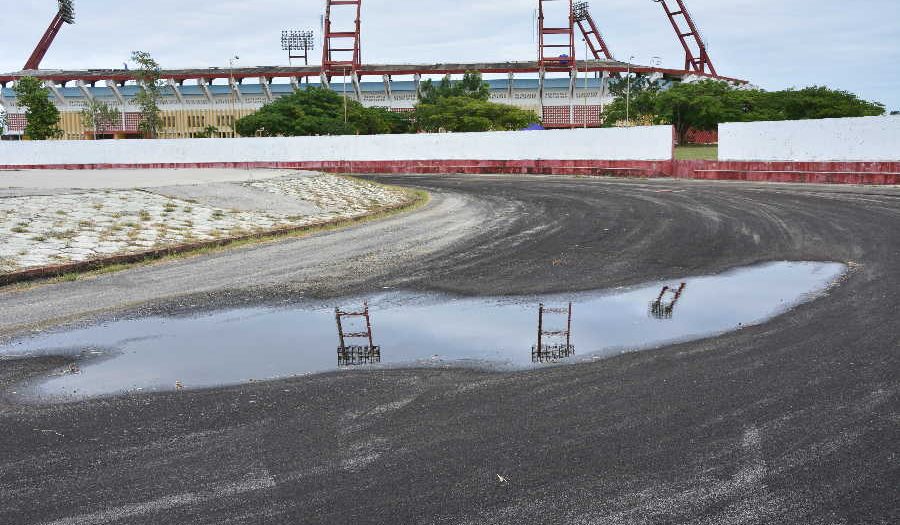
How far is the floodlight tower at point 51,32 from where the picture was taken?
440 feet

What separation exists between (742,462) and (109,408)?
12.1ft

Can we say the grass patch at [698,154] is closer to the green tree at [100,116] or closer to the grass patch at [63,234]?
the grass patch at [63,234]

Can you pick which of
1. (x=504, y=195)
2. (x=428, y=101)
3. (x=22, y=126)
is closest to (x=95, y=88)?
(x=22, y=126)

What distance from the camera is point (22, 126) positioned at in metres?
117

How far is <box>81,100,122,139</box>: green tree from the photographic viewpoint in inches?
3898

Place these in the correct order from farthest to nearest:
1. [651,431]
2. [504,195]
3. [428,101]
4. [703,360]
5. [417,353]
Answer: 1. [428,101]
2. [504,195]
3. [417,353]
4. [703,360]
5. [651,431]

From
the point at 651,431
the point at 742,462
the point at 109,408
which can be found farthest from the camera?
the point at 109,408

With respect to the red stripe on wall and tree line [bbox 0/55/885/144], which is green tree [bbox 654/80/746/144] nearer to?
tree line [bbox 0/55/885/144]

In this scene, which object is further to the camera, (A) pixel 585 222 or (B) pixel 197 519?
(A) pixel 585 222

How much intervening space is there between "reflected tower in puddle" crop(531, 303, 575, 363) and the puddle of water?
0.12 ft

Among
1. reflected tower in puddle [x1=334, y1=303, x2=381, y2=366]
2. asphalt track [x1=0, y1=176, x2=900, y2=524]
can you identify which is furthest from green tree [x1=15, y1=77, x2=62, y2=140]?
reflected tower in puddle [x1=334, y1=303, x2=381, y2=366]

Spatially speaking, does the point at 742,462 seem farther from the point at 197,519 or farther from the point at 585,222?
the point at 585,222

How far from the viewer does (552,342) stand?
645 cm

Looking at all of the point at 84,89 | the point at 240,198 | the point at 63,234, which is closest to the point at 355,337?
the point at 63,234
